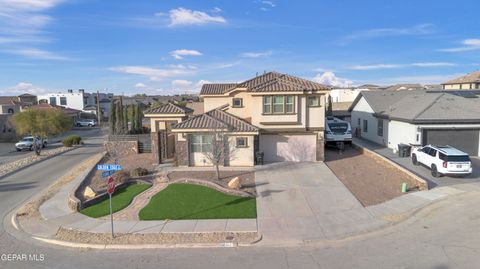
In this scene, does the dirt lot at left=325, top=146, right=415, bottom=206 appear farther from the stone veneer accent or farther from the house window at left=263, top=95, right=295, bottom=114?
the stone veneer accent

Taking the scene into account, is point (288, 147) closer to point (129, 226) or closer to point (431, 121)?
point (431, 121)

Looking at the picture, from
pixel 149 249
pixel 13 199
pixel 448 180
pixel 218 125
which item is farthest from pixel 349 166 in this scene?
pixel 13 199

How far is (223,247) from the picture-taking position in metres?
11.1

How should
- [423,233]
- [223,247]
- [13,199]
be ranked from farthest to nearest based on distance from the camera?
[13,199] < [423,233] < [223,247]

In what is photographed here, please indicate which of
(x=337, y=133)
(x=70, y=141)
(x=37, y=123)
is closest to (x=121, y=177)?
(x=337, y=133)

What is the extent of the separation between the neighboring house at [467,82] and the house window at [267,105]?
48016mm

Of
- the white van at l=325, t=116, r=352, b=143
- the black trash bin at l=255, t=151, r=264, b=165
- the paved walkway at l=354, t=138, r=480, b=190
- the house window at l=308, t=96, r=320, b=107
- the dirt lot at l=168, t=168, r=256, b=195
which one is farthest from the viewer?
the white van at l=325, t=116, r=352, b=143

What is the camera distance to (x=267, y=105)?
79.5 ft

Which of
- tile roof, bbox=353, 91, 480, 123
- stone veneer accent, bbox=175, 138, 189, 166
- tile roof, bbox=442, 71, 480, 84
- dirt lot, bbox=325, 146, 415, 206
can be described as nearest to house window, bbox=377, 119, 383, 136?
tile roof, bbox=353, 91, 480, 123

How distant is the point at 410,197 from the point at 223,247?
9.95 meters

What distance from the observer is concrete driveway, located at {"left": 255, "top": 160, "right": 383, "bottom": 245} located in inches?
479

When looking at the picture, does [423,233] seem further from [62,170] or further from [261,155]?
[62,170]

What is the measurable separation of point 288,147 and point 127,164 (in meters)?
12.2

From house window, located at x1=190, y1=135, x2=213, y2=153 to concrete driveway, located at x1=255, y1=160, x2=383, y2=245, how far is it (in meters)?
4.35
